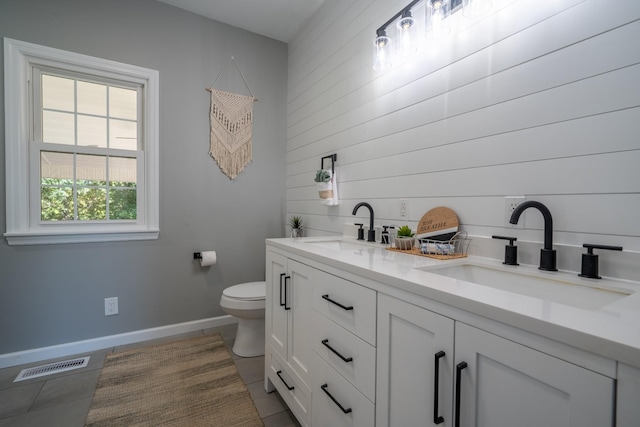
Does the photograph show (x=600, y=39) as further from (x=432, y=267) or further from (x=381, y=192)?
(x=381, y=192)

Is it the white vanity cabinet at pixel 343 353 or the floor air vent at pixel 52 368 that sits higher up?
the white vanity cabinet at pixel 343 353

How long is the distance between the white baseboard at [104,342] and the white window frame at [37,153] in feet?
2.51

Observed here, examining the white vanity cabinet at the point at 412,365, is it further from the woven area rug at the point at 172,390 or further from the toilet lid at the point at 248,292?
the toilet lid at the point at 248,292

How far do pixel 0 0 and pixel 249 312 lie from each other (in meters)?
2.65

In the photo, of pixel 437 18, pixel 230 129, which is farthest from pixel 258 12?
pixel 437 18

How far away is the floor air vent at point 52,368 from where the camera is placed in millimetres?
1851

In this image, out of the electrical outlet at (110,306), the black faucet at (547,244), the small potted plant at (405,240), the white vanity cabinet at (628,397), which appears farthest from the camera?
the electrical outlet at (110,306)

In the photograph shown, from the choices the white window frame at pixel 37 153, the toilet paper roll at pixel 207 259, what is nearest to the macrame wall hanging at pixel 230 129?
the white window frame at pixel 37 153

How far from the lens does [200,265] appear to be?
8.43 ft

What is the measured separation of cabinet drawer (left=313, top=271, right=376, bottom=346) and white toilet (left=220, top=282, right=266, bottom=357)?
940 millimetres

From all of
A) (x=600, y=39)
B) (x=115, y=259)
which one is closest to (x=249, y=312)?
(x=115, y=259)

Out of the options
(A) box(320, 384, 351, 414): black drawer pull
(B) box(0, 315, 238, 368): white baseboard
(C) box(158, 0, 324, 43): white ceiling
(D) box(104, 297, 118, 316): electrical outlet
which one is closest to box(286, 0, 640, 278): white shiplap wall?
(C) box(158, 0, 324, 43): white ceiling

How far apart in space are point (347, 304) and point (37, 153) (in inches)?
97.2

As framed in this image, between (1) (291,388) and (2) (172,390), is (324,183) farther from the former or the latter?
(2) (172,390)
